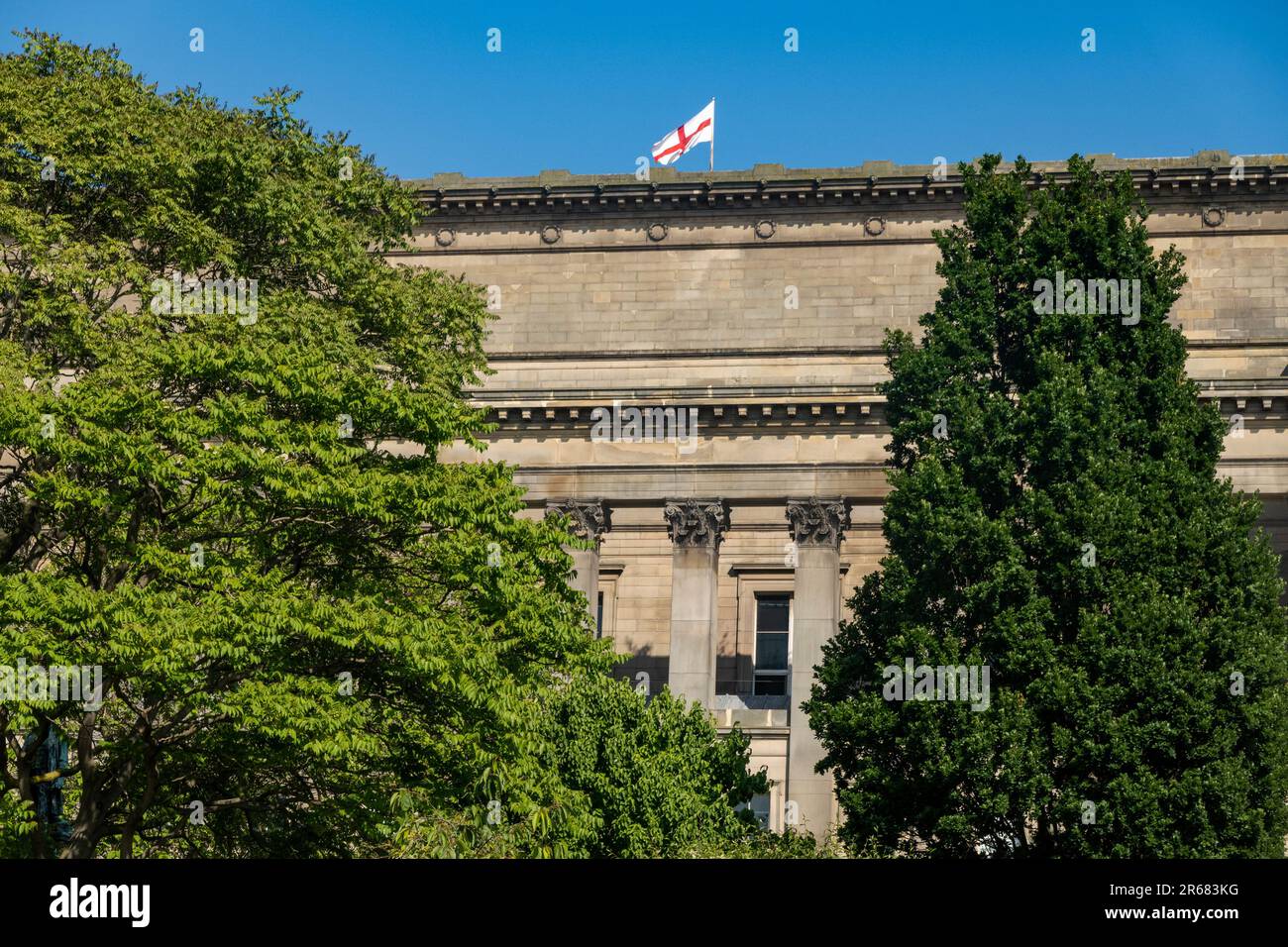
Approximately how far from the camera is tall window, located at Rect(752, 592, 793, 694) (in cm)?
5659

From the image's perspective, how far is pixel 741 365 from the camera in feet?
184

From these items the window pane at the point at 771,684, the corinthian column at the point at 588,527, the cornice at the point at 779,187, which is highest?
the cornice at the point at 779,187

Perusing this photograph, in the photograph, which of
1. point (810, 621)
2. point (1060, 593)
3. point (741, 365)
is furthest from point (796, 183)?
point (1060, 593)

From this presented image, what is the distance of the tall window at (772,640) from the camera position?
56594mm

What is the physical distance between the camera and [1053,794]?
3362 centimetres

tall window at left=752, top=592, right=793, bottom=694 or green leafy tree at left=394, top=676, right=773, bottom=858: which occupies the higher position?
tall window at left=752, top=592, right=793, bottom=694

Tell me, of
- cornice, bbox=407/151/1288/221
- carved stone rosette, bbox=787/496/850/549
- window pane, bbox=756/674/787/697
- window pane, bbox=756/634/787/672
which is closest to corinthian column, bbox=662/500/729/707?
carved stone rosette, bbox=787/496/850/549

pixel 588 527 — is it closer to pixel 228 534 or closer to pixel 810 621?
pixel 810 621

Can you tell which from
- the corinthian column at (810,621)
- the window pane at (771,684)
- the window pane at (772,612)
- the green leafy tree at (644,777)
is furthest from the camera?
the window pane at (772,612)

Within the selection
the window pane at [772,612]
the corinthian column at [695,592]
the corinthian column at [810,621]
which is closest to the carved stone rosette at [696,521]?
the corinthian column at [695,592]

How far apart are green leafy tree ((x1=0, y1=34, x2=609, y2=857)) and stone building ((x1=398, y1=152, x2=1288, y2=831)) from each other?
16.5m

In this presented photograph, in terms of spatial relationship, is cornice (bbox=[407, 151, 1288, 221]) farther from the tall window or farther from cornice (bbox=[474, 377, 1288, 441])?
the tall window

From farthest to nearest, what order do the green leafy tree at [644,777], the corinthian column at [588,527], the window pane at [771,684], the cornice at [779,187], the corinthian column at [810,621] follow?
the window pane at [771,684] < the cornice at [779,187] < the corinthian column at [588,527] < the corinthian column at [810,621] < the green leafy tree at [644,777]

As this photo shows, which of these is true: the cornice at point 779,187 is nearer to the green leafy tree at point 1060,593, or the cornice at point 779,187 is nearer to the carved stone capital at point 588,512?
the carved stone capital at point 588,512
